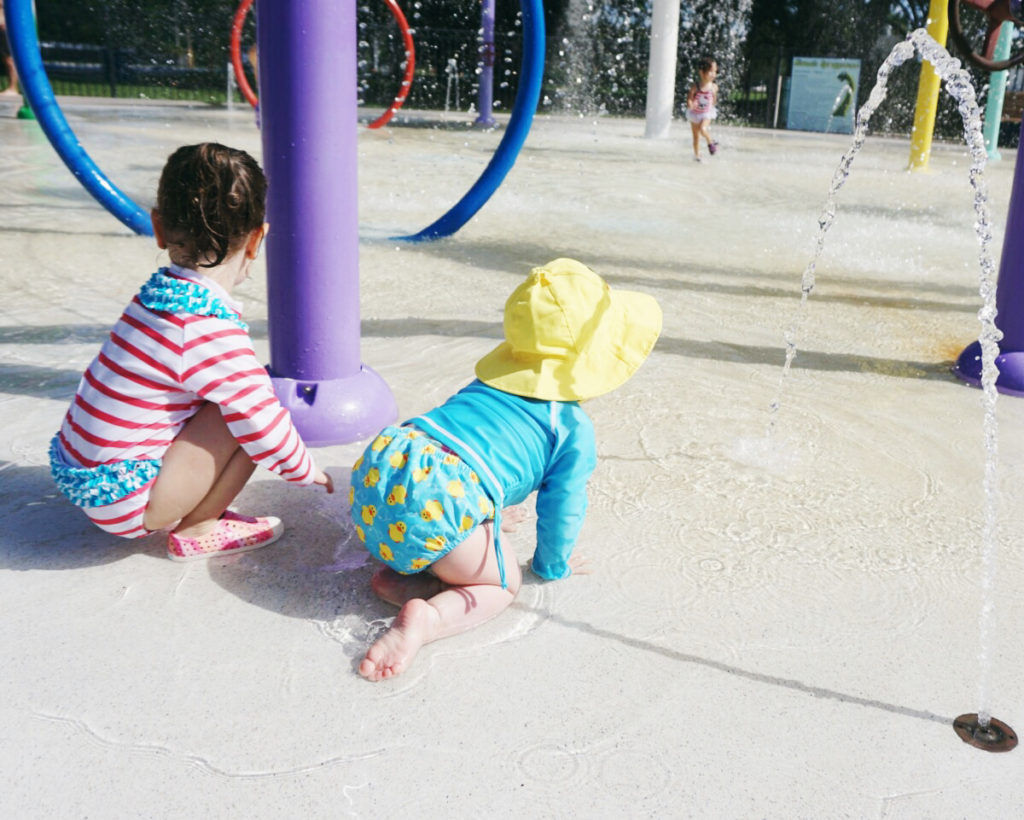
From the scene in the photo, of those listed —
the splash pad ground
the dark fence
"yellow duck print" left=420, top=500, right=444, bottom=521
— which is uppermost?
the dark fence

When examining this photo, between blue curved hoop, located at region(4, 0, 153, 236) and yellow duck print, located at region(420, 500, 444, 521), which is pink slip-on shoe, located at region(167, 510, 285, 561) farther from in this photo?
blue curved hoop, located at region(4, 0, 153, 236)

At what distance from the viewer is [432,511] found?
1.99 m

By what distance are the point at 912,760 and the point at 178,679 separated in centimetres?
137

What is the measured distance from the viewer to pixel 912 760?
1770 mm

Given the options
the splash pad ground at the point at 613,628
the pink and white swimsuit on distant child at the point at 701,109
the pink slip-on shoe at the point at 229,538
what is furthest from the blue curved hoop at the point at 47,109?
the pink and white swimsuit on distant child at the point at 701,109

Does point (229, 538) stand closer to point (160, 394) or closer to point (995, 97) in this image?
point (160, 394)

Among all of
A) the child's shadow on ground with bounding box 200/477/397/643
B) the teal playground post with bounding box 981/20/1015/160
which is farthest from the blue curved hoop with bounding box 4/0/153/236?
the teal playground post with bounding box 981/20/1015/160

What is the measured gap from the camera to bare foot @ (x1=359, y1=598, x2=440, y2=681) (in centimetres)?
194

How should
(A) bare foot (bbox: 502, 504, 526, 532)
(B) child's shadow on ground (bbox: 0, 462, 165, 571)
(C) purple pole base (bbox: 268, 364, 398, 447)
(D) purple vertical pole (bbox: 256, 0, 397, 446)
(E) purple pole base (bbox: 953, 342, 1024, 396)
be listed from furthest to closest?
(E) purple pole base (bbox: 953, 342, 1024, 396), (C) purple pole base (bbox: 268, 364, 398, 447), (D) purple vertical pole (bbox: 256, 0, 397, 446), (A) bare foot (bbox: 502, 504, 526, 532), (B) child's shadow on ground (bbox: 0, 462, 165, 571)

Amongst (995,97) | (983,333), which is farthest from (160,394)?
(995,97)

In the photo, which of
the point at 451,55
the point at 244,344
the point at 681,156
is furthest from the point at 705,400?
the point at 451,55

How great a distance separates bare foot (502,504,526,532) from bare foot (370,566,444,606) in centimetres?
34

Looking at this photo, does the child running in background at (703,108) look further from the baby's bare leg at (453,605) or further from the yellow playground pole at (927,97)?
the baby's bare leg at (453,605)

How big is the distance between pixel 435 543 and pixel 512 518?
1.85ft
